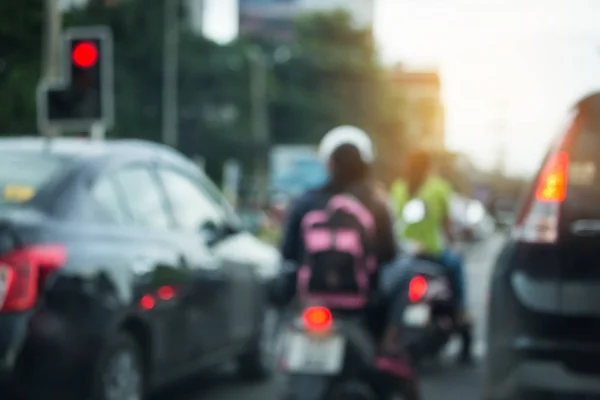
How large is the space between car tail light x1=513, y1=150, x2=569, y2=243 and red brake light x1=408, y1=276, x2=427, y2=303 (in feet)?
2.00

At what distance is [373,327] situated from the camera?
537 cm

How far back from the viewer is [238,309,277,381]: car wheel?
8.95 metres

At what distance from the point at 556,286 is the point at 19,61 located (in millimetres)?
24743

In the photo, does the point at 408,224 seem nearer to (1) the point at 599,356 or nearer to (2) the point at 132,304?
(2) the point at 132,304

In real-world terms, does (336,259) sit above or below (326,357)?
above

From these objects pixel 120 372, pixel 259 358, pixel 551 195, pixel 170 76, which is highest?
pixel 551 195

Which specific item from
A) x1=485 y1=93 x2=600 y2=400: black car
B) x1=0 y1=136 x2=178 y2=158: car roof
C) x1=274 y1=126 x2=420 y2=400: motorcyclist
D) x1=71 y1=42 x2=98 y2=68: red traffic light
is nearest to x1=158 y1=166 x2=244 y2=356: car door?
x1=0 y1=136 x2=178 y2=158: car roof

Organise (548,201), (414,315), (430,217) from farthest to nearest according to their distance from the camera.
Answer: (430,217) < (414,315) < (548,201)

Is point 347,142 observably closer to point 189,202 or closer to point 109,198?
point 109,198

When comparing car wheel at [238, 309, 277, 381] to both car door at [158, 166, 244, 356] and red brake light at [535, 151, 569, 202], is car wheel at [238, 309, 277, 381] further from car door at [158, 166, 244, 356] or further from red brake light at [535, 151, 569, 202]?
red brake light at [535, 151, 569, 202]

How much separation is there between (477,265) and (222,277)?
23.3 meters

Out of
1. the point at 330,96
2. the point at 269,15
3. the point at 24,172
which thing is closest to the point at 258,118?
the point at 330,96

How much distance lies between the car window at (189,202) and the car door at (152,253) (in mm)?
204

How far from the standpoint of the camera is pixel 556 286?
15.6ft
